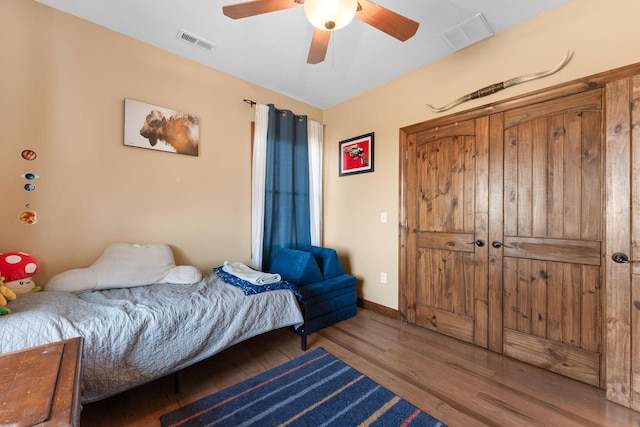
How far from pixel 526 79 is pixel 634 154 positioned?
876 millimetres

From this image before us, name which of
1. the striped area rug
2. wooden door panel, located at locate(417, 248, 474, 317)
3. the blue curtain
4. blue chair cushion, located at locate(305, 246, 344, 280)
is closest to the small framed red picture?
the blue curtain

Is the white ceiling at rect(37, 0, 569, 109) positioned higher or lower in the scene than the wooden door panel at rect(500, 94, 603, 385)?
higher

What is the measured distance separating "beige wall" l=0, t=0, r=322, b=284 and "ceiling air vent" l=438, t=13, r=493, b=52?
7.01 feet

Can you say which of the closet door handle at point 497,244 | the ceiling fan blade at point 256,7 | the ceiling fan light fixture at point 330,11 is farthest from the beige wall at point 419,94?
the ceiling fan blade at point 256,7

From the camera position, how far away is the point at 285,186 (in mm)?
3209

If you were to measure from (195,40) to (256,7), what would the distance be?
1.16 meters

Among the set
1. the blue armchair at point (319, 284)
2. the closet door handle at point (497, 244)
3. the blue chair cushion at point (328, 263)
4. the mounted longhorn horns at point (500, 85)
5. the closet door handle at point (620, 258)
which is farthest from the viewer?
the blue chair cushion at point (328, 263)

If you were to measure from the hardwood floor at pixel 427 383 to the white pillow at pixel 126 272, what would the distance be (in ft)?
2.36

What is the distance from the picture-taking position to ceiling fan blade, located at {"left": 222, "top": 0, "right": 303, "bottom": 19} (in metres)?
1.42

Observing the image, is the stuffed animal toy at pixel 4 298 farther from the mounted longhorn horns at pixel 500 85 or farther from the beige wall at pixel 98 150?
the mounted longhorn horns at pixel 500 85

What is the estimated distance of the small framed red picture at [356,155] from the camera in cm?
312

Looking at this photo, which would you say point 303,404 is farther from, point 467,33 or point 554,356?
point 467,33

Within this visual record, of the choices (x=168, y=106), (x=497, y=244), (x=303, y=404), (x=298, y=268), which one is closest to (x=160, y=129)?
(x=168, y=106)

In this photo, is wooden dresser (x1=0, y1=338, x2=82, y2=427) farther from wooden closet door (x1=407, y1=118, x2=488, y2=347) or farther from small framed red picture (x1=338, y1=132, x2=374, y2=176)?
small framed red picture (x1=338, y1=132, x2=374, y2=176)
